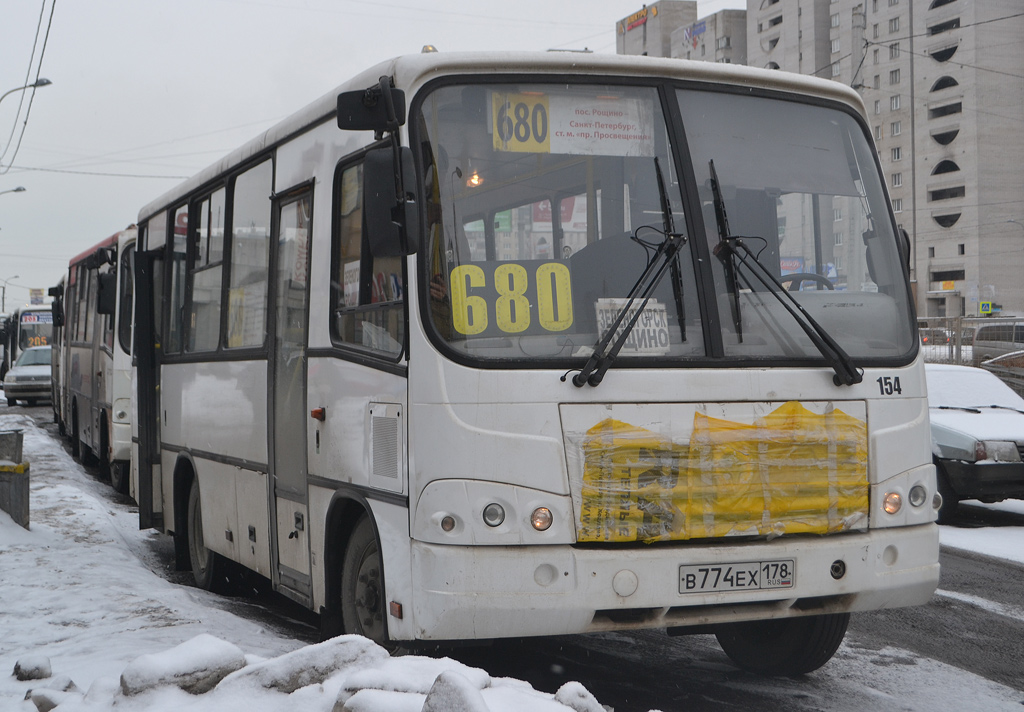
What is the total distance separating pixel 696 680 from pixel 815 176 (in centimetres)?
254

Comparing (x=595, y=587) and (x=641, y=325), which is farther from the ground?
(x=641, y=325)

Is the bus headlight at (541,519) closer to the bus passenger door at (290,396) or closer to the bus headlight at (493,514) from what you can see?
the bus headlight at (493,514)

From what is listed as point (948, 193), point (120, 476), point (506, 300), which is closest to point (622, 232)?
point (506, 300)

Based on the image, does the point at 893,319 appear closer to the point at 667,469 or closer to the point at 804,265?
the point at 804,265

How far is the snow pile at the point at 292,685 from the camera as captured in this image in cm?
378

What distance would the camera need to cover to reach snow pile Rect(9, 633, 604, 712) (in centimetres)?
378

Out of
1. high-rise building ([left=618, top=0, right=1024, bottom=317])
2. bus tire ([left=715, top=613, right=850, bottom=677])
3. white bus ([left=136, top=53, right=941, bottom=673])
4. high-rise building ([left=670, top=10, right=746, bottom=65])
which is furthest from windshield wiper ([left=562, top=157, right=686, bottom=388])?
high-rise building ([left=670, top=10, right=746, bottom=65])

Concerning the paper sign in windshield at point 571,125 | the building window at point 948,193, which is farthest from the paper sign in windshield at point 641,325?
the building window at point 948,193

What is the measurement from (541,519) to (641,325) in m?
0.93

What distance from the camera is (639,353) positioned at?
4.94 metres

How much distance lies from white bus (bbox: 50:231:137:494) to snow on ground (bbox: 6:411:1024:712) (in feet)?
13.5

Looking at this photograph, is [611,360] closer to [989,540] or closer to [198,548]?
[198,548]

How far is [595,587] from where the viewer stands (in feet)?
15.4

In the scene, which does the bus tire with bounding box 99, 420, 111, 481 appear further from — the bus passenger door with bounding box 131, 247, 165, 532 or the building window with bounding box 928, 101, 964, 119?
the building window with bounding box 928, 101, 964, 119
